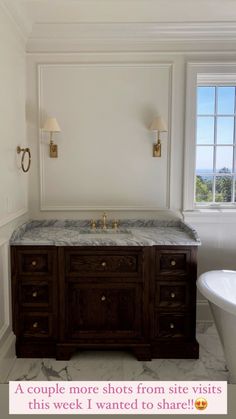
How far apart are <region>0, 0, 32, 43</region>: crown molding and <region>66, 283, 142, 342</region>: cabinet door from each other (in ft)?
6.34

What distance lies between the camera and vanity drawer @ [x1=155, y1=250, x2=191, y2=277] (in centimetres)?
251

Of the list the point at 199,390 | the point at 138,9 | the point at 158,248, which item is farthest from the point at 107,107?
the point at 199,390

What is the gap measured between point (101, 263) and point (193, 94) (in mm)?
1617

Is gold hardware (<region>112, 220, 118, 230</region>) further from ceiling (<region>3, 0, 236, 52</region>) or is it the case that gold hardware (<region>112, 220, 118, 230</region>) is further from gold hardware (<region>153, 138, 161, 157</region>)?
ceiling (<region>3, 0, 236, 52</region>)

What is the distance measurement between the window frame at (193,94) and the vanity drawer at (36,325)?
57.1 inches

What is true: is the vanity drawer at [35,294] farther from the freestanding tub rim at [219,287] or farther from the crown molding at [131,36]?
the crown molding at [131,36]

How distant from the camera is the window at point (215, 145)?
121 inches

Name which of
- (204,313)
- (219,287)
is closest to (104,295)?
(219,287)

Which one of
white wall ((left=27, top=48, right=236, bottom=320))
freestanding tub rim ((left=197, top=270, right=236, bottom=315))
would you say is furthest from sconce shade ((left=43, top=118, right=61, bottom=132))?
freestanding tub rim ((left=197, top=270, right=236, bottom=315))

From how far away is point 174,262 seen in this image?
252 centimetres

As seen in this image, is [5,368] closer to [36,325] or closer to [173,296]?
[36,325]

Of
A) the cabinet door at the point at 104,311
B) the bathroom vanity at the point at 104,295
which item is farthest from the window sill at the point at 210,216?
the cabinet door at the point at 104,311

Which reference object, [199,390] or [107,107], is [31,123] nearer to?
[107,107]

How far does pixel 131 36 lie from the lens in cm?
286
